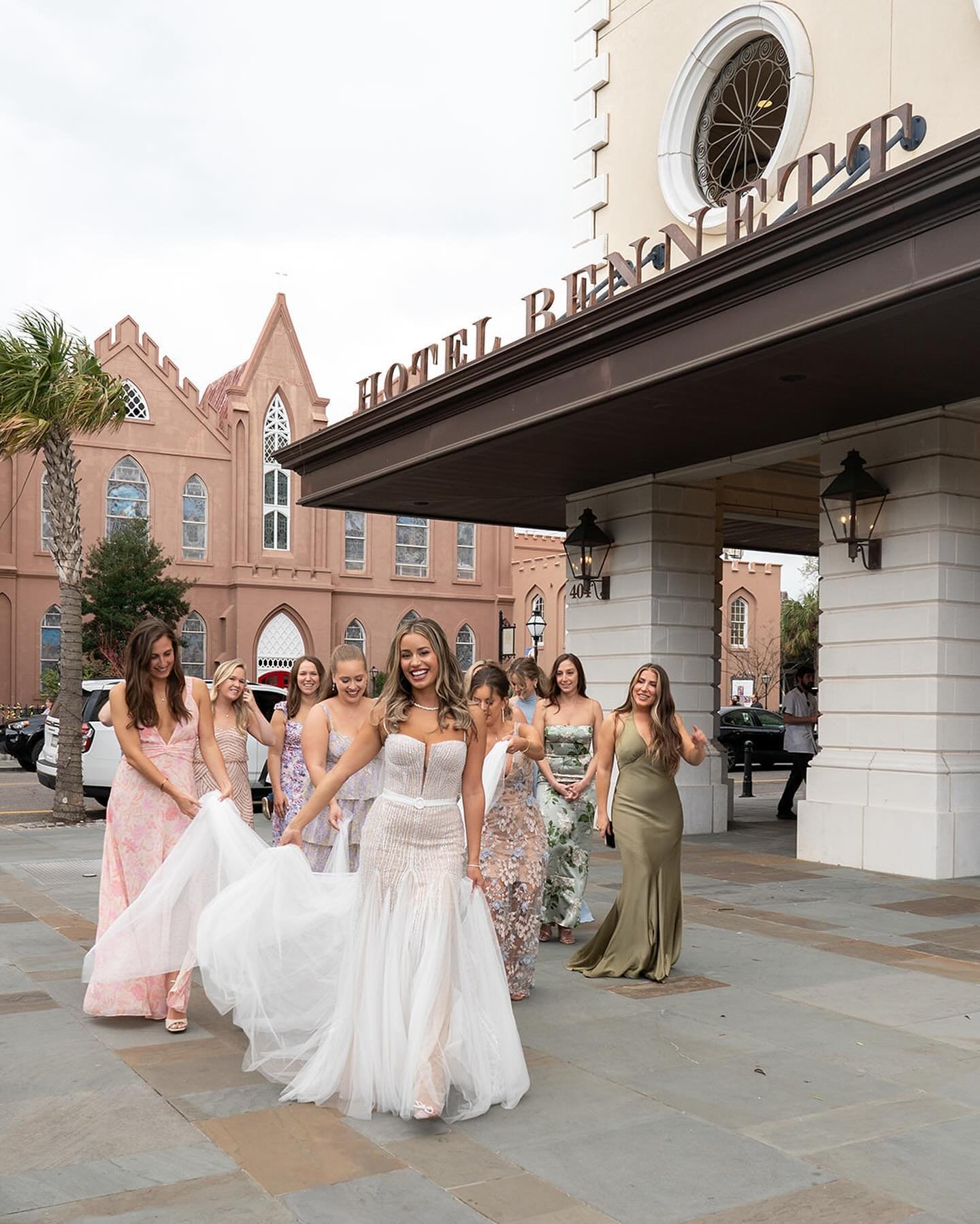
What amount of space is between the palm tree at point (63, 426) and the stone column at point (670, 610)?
21.4 feet

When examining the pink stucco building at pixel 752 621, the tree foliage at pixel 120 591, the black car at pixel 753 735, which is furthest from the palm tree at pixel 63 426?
the pink stucco building at pixel 752 621

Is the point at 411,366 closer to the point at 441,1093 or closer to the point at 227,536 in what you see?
the point at 441,1093

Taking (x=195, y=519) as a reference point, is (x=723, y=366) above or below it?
below

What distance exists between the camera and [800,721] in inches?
634

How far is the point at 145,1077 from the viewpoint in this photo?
17.3 ft

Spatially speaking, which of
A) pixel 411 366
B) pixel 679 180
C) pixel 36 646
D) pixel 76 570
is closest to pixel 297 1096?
pixel 411 366

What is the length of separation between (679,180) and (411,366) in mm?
3516

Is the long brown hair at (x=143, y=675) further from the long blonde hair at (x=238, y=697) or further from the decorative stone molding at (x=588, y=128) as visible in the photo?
the decorative stone molding at (x=588, y=128)

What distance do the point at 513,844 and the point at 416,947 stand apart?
210 cm

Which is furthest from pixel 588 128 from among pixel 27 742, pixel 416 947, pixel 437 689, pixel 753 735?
pixel 27 742

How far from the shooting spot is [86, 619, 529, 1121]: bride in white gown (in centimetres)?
483

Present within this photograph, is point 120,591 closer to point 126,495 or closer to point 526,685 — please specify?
point 126,495

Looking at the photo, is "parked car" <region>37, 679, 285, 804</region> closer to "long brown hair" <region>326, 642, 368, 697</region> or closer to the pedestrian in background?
the pedestrian in background

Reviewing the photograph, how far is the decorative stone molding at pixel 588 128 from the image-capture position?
48.4 feet
